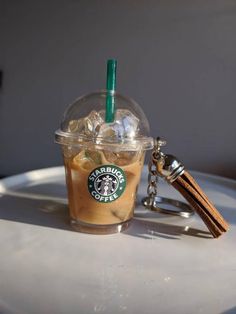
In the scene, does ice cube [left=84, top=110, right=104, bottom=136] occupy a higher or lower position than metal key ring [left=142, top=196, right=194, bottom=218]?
higher

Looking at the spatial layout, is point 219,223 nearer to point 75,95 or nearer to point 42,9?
point 75,95

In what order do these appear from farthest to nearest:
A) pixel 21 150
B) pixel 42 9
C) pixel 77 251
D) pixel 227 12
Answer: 1. pixel 21 150
2. pixel 42 9
3. pixel 227 12
4. pixel 77 251

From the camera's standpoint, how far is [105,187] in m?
0.43

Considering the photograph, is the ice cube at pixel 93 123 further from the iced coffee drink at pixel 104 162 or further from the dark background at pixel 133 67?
the dark background at pixel 133 67

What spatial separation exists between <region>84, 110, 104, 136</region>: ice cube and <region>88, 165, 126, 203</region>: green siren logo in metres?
0.05

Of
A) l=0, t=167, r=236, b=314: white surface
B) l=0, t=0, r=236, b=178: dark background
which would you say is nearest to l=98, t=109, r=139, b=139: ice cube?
l=0, t=167, r=236, b=314: white surface

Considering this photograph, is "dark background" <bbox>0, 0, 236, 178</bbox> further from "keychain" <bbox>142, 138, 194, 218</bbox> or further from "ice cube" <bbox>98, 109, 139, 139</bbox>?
"ice cube" <bbox>98, 109, 139, 139</bbox>

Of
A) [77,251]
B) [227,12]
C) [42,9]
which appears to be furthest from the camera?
[42,9]

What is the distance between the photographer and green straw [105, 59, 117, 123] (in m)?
0.46

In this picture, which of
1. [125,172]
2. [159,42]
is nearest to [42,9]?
[159,42]

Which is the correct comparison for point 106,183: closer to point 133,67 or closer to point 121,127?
point 121,127

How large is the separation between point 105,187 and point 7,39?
4.19 ft

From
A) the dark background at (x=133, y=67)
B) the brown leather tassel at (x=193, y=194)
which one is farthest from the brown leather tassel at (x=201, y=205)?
the dark background at (x=133, y=67)

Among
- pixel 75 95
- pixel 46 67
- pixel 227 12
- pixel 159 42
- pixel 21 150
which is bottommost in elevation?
pixel 21 150
